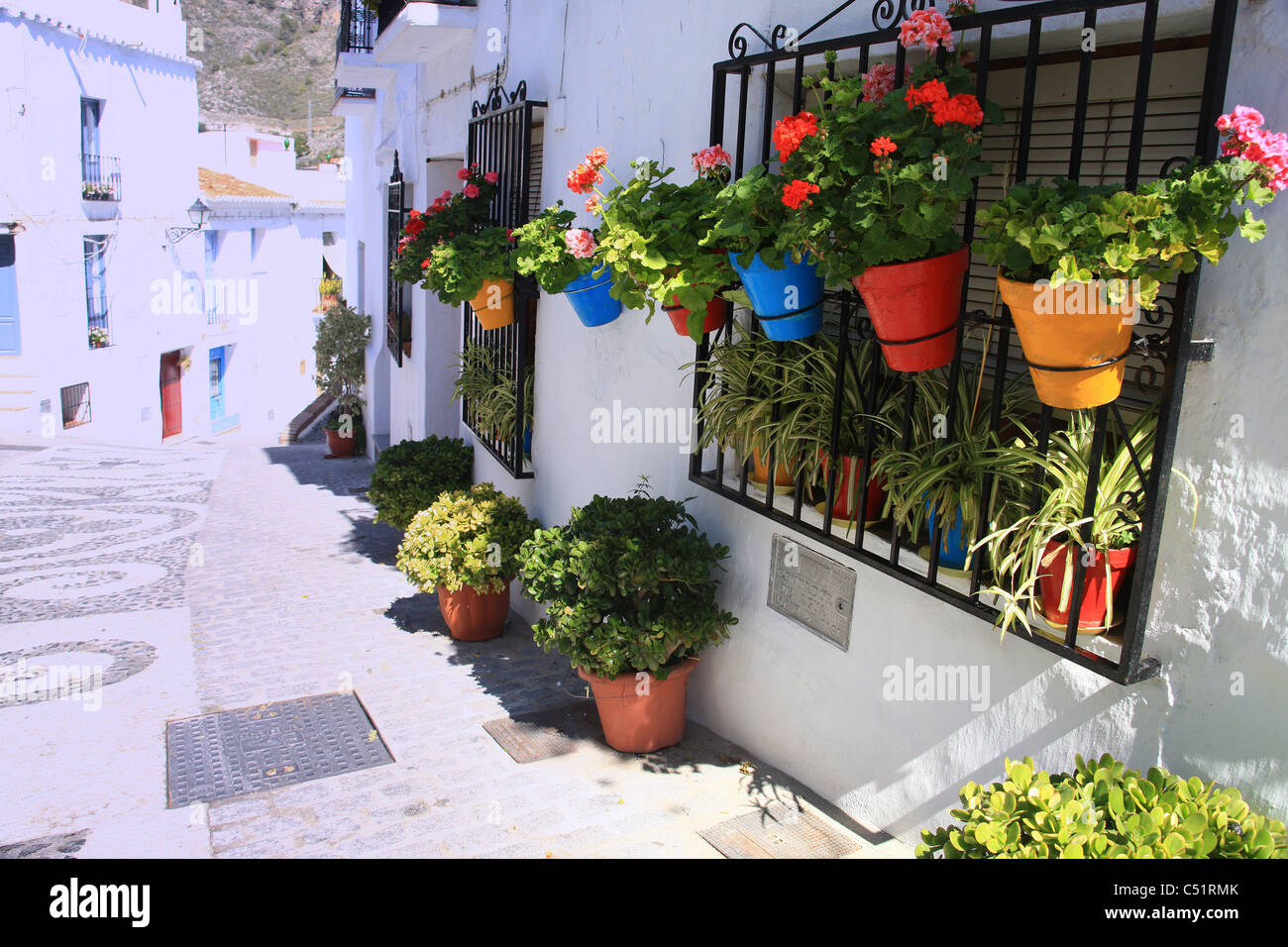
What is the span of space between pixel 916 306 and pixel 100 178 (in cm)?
1904

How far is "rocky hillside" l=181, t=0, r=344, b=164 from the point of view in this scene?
47.2 metres

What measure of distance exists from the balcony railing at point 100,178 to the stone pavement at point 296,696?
10.3 m

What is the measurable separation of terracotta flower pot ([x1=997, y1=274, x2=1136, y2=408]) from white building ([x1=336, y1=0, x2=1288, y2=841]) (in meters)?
0.21

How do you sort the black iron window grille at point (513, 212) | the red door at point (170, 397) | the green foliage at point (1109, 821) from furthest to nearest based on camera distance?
the red door at point (170, 397)
the black iron window grille at point (513, 212)
the green foliage at point (1109, 821)

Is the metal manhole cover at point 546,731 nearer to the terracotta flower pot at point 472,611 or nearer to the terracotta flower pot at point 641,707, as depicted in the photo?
the terracotta flower pot at point 641,707

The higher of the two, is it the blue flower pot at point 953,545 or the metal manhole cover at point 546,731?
the blue flower pot at point 953,545

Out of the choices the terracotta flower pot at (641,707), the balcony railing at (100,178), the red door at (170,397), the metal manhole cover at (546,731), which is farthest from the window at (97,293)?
the terracotta flower pot at (641,707)

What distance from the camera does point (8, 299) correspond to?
16.1m

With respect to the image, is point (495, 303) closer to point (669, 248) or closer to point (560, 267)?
point (560, 267)

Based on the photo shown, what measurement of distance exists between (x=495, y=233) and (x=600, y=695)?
2.88 meters

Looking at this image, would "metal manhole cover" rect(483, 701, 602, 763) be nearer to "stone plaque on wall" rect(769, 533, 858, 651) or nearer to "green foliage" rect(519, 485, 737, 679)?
"green foliage" rect(519, 485, 737, 679)

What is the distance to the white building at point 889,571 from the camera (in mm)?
2572

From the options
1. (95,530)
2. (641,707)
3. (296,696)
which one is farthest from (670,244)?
(95,530)

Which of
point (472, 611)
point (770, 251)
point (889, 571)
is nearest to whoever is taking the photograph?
point (770, 251)
